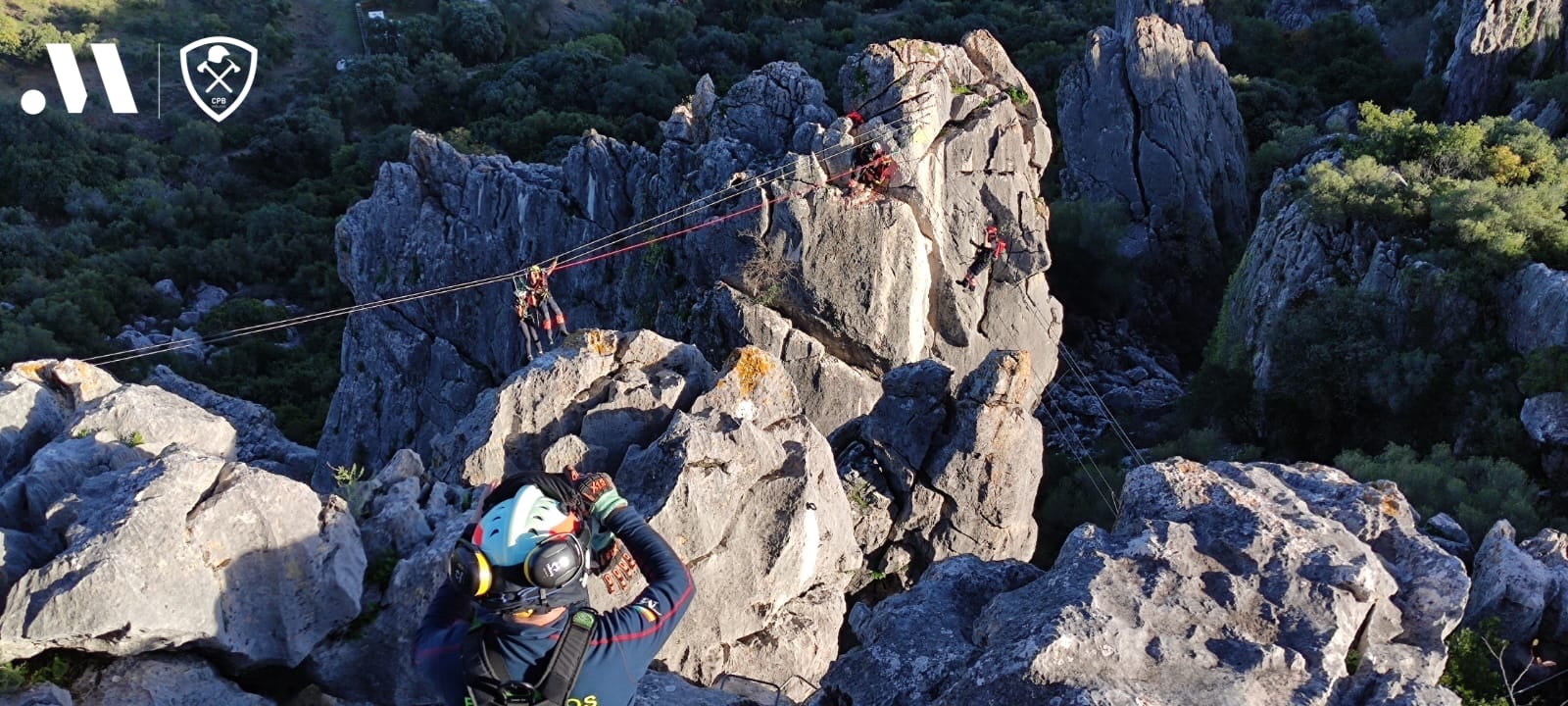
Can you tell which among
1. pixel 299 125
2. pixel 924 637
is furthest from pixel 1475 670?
pixel 299 125

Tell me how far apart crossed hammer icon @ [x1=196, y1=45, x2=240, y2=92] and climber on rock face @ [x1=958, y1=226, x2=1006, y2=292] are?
55.0m

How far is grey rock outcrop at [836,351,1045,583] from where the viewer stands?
52.4 ft

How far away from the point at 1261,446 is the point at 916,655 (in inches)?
929

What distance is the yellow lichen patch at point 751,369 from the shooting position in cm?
1270

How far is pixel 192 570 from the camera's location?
771cm

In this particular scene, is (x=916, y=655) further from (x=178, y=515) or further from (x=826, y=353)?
(x=826, y=353)

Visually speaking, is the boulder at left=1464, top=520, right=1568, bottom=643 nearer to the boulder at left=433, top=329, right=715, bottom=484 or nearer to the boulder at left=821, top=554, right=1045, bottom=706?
the boulder at left=821, top=554, right=1045, bottom=706

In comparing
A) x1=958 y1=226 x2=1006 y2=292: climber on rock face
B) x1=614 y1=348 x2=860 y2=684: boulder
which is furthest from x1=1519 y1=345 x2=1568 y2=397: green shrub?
x1=614 y1=348 x2=860 y2=684: boulder

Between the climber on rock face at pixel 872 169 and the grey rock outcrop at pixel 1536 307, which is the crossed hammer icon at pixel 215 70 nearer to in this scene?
the climber on rock face at pixel 872 169

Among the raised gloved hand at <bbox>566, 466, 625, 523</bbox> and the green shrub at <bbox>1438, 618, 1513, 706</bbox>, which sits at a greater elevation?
the raised gloved hand at <bbox>566, 466, 625, 523</bbox>

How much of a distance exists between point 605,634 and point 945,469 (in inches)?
441

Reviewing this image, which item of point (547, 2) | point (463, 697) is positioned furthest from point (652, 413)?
point (547, 2)

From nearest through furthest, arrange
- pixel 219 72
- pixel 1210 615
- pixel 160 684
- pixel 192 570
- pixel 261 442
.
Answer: pixel 1210 615 → pixel 160 684 → pixel 192 570 → pixel 261 442 → pixel 219 72

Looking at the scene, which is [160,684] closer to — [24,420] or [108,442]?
[108,442]
